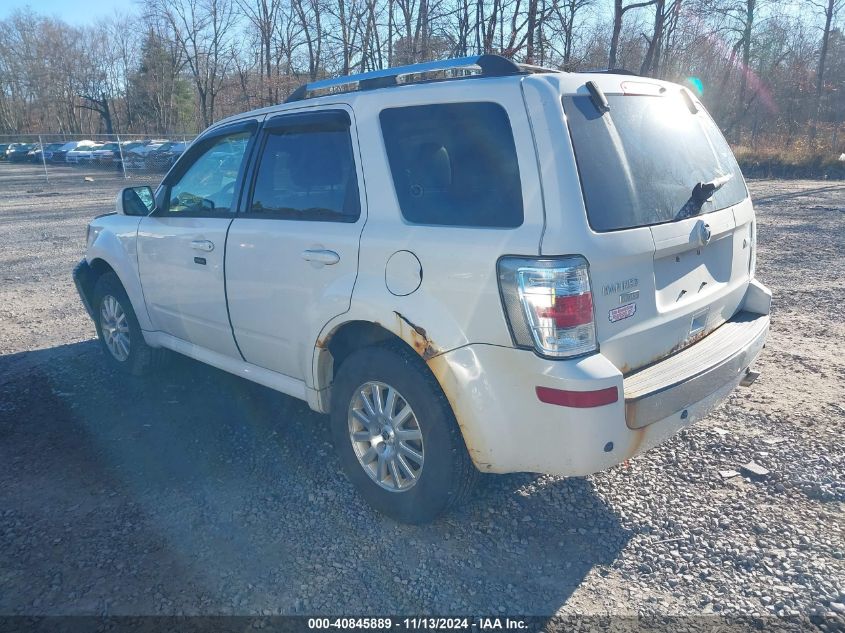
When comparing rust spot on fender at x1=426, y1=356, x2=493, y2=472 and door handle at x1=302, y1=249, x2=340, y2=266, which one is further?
door handle at x1=302, y1=249, x2=340, y2=266

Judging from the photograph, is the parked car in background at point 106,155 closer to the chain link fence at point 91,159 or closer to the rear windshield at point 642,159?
the chain link fence at point 91,159

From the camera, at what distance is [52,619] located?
2.64 m

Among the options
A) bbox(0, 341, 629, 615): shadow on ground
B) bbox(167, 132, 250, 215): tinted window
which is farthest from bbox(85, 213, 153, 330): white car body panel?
bbox(0, 341, 629, 615): shadow on ground

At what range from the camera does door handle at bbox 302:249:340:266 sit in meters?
3.25

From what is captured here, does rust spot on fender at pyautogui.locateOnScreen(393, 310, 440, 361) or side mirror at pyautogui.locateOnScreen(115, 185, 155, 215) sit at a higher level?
side mirror at pyautogui.locateOnScreen(115, 185, 155, 215)

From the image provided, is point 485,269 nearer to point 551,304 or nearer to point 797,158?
point 551,304

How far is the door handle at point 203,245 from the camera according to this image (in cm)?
405

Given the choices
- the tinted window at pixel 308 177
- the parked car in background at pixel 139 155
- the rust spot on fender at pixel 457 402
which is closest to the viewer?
the rust spot on fender at pixel 457 402

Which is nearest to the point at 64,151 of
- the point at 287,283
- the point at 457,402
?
the point at 287,283

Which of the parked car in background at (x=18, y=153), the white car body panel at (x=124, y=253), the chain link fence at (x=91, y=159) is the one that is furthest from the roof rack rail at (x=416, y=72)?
the parked car in background at (x=18, y=153)

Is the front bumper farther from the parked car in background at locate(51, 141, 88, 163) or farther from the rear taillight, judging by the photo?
the parked car in background at locate(51, 141, 88, 163)

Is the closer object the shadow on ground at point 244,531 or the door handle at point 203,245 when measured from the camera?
the shadow on ground at point 244,531

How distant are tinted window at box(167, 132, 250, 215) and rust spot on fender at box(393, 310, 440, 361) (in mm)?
1695

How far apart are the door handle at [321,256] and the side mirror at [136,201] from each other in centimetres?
198
